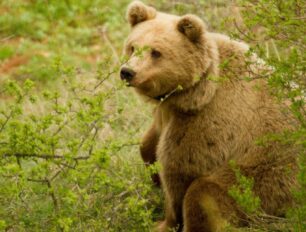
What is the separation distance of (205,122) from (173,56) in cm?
52

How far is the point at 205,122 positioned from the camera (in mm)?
5375

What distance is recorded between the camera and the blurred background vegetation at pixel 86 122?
4.37m

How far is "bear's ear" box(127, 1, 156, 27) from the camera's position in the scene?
18.4ft

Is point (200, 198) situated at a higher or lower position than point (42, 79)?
higher

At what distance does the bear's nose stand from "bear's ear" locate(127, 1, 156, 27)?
25.7 inches

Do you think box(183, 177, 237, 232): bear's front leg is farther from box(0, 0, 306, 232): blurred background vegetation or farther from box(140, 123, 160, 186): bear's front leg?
box(140, 123, 160, 186): bear's front leg

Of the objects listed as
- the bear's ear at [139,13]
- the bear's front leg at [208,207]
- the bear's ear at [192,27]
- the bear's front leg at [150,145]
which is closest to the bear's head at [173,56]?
the bear's ear at [192,27]

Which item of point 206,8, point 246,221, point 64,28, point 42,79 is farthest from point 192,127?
point 64,28

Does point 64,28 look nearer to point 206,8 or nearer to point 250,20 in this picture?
point 206,8

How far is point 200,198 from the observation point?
523 cm

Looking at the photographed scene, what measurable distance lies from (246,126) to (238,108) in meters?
0.14

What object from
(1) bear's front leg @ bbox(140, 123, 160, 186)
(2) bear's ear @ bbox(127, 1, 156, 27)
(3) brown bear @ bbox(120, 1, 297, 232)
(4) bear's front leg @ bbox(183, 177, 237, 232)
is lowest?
(1) bear's front leg @ bbox(140, 123, 160, 186)

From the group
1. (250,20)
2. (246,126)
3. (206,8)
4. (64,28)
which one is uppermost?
(250,20)

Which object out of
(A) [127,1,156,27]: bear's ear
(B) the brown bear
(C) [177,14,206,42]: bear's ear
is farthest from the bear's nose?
(A) [127,1,156,27]: bear's ear
